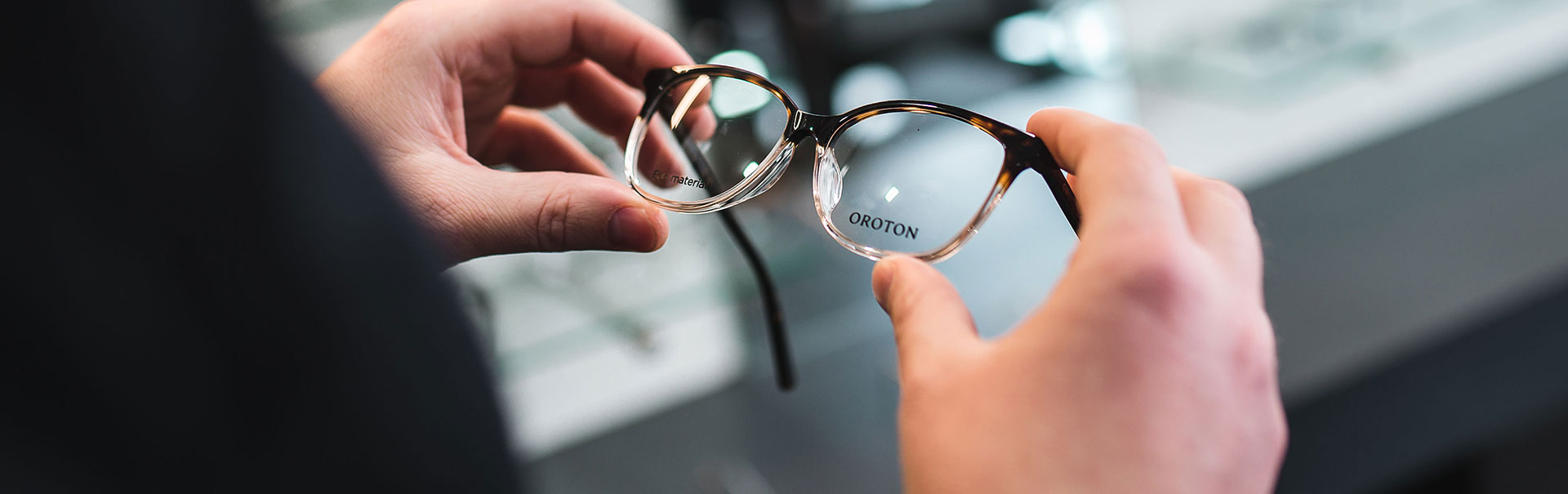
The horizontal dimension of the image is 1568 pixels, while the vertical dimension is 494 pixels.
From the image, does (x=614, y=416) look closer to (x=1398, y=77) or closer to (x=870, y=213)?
Result: (x=870, y=213)

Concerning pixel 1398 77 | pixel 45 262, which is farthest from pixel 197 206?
pixel 1398 77

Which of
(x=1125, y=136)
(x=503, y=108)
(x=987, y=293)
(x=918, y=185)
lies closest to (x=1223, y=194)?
(x=1125, y=136)

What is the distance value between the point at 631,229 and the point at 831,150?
131 mm

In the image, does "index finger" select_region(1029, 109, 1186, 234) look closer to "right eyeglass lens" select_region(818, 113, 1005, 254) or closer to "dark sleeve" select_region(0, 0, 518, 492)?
"right eyeglass lens" select_region(818, 113, 1005, 254)

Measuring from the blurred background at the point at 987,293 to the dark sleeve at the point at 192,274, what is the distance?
470mm

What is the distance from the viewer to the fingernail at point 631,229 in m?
0.50

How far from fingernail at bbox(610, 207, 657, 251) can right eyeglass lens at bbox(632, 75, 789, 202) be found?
0.17 ft

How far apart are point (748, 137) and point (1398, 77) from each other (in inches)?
52.6

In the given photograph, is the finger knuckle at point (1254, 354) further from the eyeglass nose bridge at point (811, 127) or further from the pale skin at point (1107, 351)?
the eyeglass nose bridge at point (811, 127)

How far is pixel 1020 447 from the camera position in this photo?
12.4 inches

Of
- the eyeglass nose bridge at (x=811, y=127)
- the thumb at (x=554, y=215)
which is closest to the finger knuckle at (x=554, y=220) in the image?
the thumb at (x=554, y=215)

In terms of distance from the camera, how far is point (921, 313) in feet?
1.26

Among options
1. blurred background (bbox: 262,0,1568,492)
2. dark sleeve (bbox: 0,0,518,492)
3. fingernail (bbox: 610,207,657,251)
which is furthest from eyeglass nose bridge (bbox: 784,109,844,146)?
dark sleeve (bbox: 0,0,518,492)

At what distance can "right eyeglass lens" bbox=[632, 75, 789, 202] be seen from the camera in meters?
0.56
